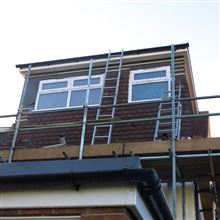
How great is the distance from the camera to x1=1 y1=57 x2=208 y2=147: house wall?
30.4ft

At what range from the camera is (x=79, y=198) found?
4.32 meters

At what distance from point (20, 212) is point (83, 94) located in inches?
256

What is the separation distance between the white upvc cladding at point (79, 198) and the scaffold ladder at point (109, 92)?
441 centimetres

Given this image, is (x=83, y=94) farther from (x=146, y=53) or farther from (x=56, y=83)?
(x=146, y=53)

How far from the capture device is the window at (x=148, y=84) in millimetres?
A: 10102

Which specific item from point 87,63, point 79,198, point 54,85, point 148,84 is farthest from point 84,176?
point 54,85

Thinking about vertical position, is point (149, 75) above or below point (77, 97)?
above

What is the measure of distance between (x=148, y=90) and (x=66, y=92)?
2.22 meters

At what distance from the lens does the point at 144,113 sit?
9.73 meters

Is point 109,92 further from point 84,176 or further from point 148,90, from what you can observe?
point 84,176

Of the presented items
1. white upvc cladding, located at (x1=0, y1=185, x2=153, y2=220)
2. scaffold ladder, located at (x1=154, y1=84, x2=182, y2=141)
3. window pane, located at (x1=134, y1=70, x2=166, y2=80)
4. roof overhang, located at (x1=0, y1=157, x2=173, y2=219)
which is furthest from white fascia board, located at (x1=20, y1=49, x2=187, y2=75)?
white upvc cladding, located at (x1=0, y1=185, x2=153, y2=220)

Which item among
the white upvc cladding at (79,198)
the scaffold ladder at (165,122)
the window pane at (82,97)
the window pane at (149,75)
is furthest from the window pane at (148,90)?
the white upvc cladding at (79,198)

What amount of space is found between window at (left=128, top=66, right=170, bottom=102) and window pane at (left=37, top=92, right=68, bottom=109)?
1.83 metres

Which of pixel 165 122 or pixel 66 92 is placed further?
pixel 66 92
